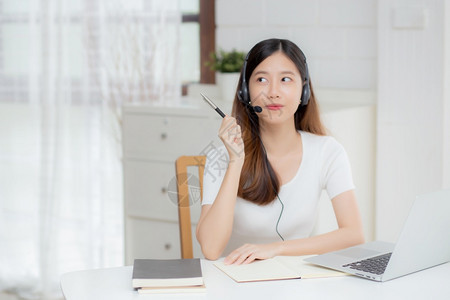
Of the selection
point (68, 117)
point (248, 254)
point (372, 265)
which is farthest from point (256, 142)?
point (68, 117)

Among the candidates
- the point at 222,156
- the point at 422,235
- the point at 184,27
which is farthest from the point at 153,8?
the point at 422,235

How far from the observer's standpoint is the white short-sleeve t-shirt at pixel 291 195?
6.31 ft

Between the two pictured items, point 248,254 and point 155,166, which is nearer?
point 248,254

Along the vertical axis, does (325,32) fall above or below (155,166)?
above

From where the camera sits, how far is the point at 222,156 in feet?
6.41

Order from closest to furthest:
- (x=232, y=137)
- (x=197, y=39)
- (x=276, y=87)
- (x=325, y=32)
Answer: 1. (x=232, y=137)
2. (x=276, y=87)
3. (x=325, y=32)
4. (x=197, y=39)

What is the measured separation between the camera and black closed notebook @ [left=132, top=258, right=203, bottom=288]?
4.48 ft

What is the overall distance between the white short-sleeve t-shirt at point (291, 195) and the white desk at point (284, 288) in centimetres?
45

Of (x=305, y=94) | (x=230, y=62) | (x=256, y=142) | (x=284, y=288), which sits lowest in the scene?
(x=284, y=288)

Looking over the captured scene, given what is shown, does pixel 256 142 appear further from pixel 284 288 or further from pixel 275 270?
pixel 284 288

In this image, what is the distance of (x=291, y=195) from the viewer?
1939mm

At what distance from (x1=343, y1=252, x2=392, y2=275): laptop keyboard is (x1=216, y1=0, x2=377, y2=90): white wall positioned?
4.61ft

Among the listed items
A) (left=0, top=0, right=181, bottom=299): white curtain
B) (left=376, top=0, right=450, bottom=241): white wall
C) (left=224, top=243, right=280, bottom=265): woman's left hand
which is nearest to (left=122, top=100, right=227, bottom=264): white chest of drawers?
(left=0, top=0, right=181, bottom=299): white curtain

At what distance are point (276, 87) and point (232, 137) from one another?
0.73ft
